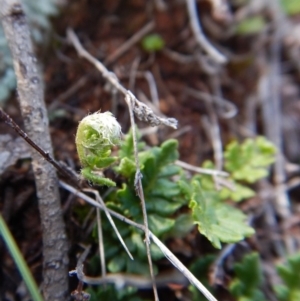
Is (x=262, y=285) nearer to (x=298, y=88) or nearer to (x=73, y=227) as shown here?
(x=73, y=227)

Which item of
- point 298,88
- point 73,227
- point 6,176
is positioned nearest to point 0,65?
point 6,176

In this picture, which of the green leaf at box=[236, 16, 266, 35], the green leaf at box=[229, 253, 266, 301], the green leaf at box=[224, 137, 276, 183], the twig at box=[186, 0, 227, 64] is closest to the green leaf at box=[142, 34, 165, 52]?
the twig at box=[186, 0, 227, 64]

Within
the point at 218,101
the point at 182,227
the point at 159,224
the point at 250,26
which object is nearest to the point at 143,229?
the point at 159,224

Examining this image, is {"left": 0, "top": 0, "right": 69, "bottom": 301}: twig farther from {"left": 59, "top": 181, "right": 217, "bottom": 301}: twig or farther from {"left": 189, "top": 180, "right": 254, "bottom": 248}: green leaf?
{"left": 189, "top": 180, "right": 254, "bottom": 248}: green leaf

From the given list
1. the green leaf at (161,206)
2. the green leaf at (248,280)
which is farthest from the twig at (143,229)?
the green leaf at (248,280)

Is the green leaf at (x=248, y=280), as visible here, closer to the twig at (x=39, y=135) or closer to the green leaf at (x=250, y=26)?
the twig at (x=39, y=135)
